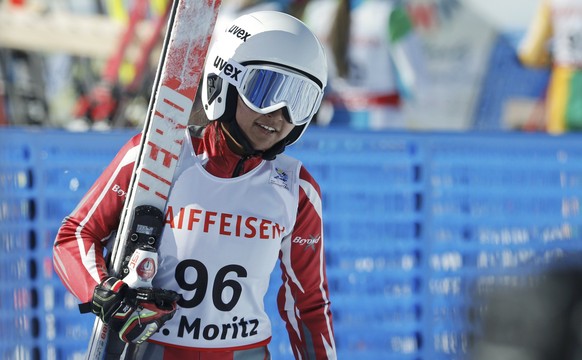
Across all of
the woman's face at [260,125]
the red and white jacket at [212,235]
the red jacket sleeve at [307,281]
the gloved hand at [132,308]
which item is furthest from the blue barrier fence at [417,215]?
the gloved hand at [132,308]

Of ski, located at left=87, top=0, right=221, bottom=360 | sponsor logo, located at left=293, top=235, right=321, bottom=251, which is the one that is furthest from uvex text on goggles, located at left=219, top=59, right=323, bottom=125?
sponsor logo, located at left=293, top=235, right=321, bottom=251

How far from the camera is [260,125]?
2.73m

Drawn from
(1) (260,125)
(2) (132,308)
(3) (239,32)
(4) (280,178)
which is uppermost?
(3) (239,32)

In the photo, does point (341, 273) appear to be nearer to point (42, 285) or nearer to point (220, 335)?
point (42, 285)

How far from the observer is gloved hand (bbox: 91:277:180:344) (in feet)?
7.98

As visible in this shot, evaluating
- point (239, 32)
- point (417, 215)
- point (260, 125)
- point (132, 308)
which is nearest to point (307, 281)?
point (260, 125)

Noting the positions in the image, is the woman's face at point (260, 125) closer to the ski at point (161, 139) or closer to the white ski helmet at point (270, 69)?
the white ski helmet at point (270, 69)

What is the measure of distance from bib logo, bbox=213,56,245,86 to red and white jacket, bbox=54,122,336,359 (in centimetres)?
16

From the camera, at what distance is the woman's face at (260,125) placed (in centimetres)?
272

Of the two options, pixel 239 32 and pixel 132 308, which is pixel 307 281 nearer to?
pixel 132 308

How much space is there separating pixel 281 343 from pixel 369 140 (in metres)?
1.16

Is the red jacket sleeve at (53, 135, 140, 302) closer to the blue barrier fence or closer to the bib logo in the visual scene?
the bib logo

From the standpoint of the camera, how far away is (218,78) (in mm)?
2789

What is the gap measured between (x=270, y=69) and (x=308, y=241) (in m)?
0.53
